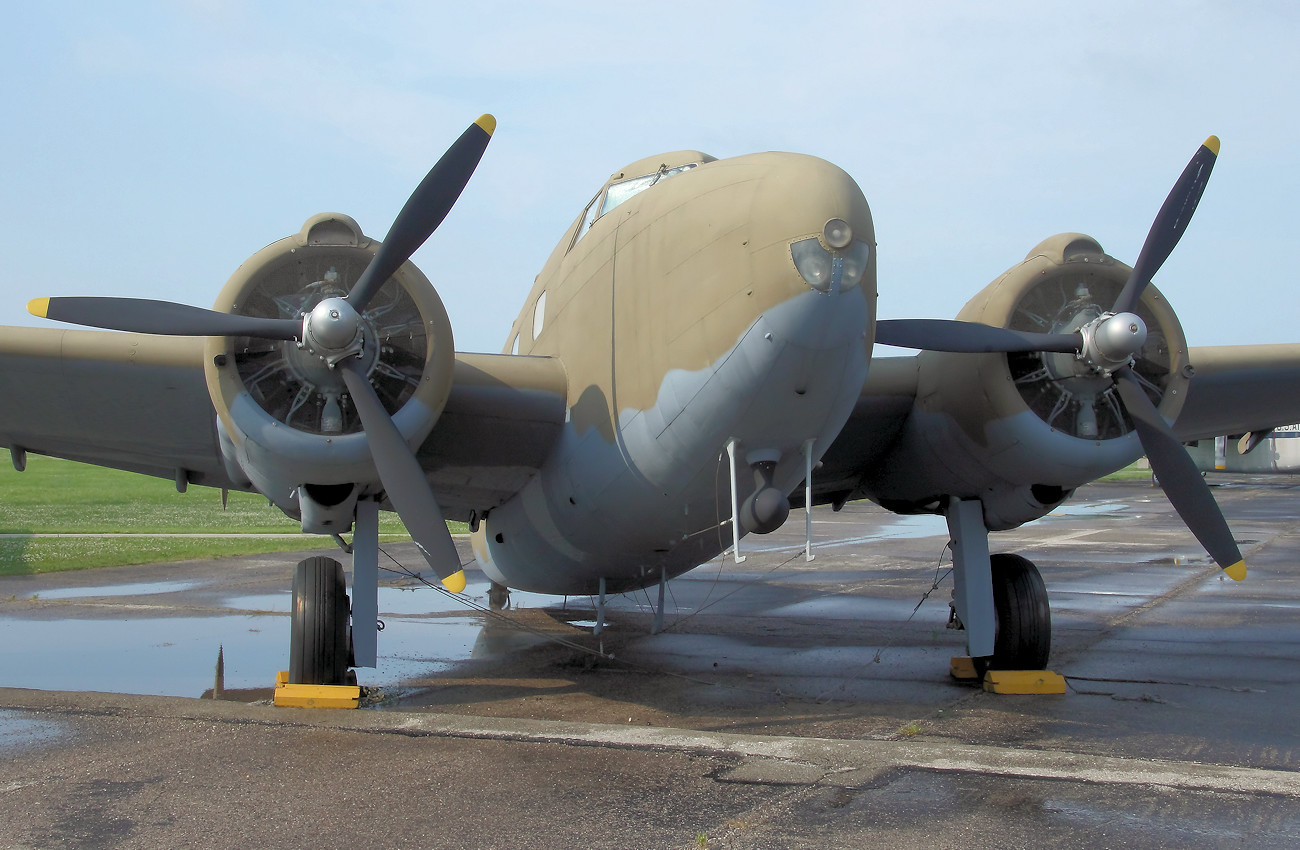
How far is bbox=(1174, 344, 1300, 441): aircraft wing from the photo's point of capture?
941 centimetres

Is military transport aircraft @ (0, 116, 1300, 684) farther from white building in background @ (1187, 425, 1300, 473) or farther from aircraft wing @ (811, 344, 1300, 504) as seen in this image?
white building in background @ (1187, 425, 1300, 473)

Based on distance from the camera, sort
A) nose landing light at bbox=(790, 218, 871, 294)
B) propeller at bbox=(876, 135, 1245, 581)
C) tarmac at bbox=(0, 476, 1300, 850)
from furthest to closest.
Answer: propeller at bbox=(876, 135, 1245, 581)
nose landing light at bbox=(790, 218, 871, 294)
tarmac at bbox=(0, 476, 1300, 850)

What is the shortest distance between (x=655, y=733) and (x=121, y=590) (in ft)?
38.5

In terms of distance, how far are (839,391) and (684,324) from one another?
106 cm

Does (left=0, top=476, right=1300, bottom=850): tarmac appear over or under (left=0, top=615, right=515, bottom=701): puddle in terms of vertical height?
over

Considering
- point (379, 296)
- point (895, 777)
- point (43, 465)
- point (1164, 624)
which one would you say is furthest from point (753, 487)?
point (43, 465)

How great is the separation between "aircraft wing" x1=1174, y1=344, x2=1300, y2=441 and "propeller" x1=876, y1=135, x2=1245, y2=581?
1404mm

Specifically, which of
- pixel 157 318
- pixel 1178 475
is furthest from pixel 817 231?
pixel 157 318

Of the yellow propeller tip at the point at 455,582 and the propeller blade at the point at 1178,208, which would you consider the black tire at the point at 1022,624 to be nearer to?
the propeller blade at the point at 1178,208

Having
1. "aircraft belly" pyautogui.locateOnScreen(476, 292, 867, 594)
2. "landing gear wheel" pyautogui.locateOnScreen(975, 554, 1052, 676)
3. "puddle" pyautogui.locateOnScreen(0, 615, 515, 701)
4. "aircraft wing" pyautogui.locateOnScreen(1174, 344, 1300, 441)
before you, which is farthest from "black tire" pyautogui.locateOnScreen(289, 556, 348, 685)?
"aircraft wing" pyautogui.locateOnScreen(1174, 344, 1300, 441)

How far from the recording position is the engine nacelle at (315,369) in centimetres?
741

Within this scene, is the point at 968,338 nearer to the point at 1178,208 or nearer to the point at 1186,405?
the point at 1178,208

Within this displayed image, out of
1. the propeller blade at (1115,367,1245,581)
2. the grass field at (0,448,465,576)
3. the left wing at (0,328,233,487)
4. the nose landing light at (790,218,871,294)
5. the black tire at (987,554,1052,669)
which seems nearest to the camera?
the nose landing light at (790,218,871,294)

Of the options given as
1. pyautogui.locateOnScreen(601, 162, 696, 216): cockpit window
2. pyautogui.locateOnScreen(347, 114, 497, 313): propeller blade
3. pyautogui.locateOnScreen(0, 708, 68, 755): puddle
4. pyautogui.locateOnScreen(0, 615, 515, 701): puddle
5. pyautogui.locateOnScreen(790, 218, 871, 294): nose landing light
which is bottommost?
pyautogui.locateOnScreen(0, 615, 515, 701): puddle
